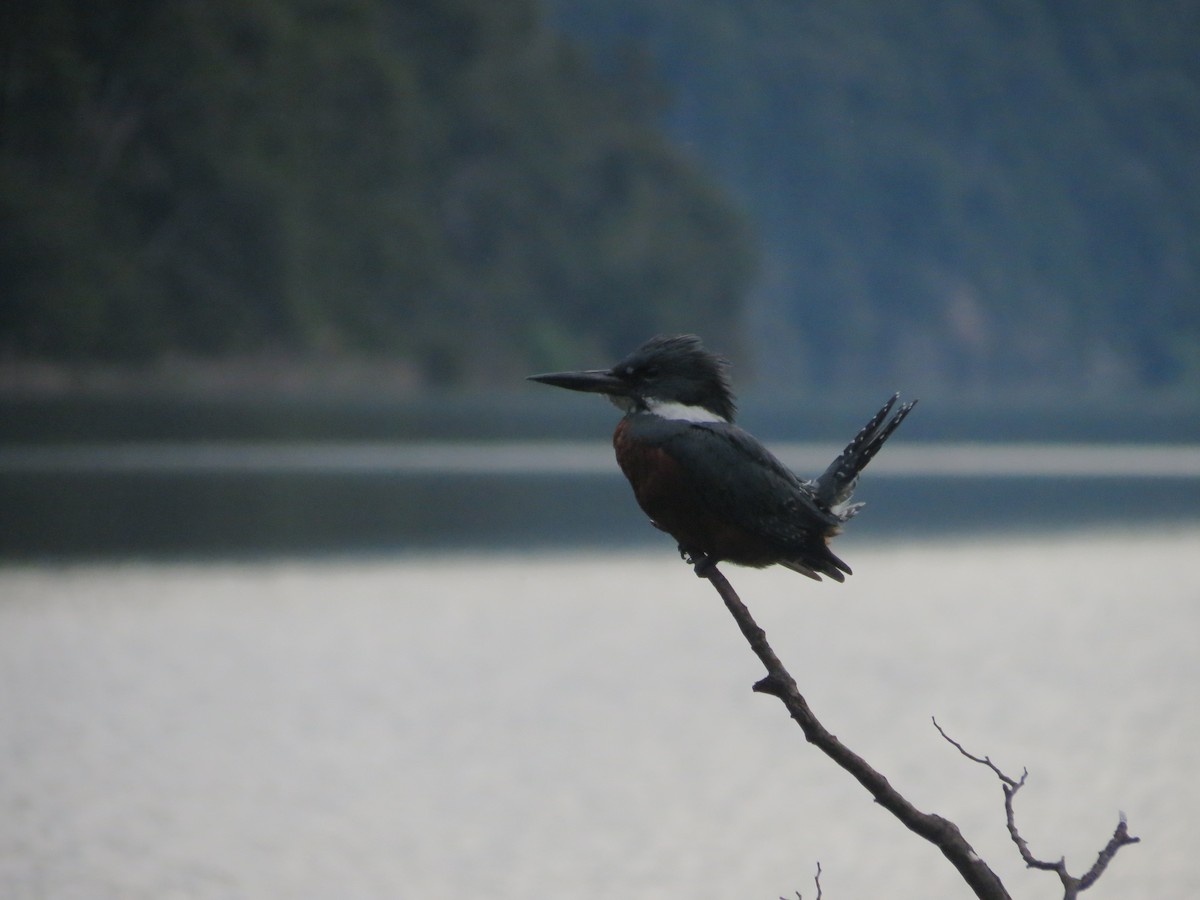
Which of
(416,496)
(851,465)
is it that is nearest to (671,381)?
(851,465)

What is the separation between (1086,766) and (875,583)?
329 inches

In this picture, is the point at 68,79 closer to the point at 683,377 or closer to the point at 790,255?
the point at 683,377

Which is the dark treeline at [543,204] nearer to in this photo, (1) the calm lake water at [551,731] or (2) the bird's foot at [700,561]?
(1) the calm lake water at [551,731]

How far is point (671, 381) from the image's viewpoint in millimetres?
3295

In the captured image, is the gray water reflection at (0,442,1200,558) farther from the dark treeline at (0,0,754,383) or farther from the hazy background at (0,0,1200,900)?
the dark treeline at (0,0,754,383)

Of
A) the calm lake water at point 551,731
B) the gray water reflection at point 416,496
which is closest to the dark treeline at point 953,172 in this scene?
the gray water reflection at point 416,496

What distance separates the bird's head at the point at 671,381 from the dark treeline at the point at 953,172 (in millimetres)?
85850

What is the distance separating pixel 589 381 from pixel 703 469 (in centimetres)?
25

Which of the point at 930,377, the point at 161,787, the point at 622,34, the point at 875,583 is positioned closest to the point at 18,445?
the point at 875,583

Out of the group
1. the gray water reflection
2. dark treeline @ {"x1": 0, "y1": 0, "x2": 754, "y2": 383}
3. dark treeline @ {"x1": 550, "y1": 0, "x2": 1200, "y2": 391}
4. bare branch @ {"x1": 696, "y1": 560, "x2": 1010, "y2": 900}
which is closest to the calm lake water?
the gray water reflection

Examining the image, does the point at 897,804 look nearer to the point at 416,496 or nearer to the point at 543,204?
the point at 416,496

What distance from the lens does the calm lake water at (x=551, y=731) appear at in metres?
9.18

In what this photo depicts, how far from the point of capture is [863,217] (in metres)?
117

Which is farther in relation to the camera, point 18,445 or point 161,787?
point 18,445
